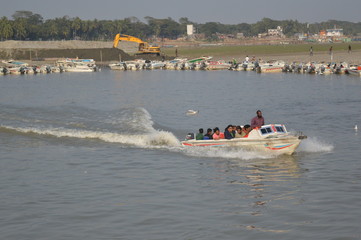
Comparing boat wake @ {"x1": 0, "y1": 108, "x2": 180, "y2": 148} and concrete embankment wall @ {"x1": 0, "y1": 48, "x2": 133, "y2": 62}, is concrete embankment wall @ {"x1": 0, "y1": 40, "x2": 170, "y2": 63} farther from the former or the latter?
boat wake @ {"x1": 0, "y1": 108, "x2": 180, "y2": 148}

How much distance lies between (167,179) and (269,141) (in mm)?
6242

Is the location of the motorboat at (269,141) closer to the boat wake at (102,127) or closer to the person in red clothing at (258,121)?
the person in red clothing at (258,121)

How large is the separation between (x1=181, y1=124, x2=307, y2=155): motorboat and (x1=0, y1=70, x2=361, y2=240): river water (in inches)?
15.2

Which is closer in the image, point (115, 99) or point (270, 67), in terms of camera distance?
point (115, 99)

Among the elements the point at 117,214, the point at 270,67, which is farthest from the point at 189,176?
the point at 270,67

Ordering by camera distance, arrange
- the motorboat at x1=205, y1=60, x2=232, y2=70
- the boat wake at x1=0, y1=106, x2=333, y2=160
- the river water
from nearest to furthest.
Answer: the river water < the boat wake at x1=0, y1=106, x2=333, y2=160 < the motorboat at x1=205, y1=60, x2=232, y2=70

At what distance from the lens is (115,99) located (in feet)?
198

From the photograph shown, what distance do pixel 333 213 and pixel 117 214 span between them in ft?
22.2

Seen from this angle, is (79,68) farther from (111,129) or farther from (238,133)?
(238,133)

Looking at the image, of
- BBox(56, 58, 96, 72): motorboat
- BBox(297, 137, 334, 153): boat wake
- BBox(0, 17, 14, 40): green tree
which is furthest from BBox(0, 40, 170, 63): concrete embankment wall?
BBox(297, 137, 334, 153): boat wake

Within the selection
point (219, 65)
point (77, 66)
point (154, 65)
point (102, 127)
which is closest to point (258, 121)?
point (102, 127)

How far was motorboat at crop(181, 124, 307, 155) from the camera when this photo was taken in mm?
26438

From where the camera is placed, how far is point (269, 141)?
87.4 feet

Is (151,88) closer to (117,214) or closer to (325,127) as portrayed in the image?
(325,127)
